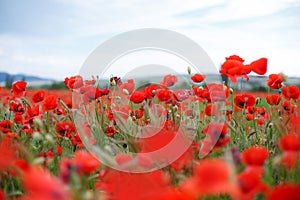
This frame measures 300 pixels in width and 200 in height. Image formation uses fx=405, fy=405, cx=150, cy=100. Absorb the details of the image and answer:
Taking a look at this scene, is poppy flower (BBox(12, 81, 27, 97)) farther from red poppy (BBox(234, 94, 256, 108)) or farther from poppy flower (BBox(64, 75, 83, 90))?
red poppy (BBox(234, 94, 256, 108))

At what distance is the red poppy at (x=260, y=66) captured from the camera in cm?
192

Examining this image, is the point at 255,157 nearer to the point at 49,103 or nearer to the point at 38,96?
the point at 49,103

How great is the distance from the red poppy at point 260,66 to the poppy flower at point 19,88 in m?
1.74

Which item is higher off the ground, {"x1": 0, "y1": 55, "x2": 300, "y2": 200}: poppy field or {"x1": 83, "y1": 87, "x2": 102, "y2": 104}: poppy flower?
{"x1": 83, "y1": 87, "x2": 102, "y2": 104}: poppy flower

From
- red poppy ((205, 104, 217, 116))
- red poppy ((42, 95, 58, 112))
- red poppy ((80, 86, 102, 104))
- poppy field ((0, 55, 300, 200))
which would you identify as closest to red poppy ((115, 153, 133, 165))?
poppy field ((0, 55, 300, 200))

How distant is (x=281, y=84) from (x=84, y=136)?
52.6 inches

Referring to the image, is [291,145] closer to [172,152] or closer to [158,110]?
[172,152]

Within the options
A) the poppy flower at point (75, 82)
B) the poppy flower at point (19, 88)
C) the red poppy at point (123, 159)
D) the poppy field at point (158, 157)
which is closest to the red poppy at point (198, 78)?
the poppy field at point (158, 157)

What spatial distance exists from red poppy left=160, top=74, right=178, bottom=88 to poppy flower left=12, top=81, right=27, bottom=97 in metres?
1.01

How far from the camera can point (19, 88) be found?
118 inches

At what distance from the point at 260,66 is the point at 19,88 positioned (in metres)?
1.83

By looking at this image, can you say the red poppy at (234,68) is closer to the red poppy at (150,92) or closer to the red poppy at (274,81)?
the red poppy at (274,81)

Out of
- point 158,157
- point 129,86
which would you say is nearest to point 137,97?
point 129,86

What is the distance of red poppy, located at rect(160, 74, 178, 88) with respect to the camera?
2902 mm
